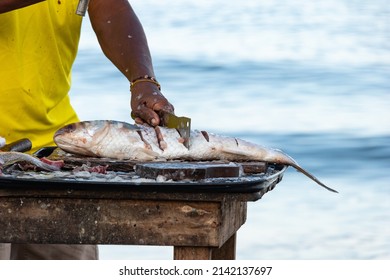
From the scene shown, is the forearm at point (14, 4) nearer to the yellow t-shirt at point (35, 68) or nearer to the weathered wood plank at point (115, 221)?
the yellow t-shirt at point (35, 68)

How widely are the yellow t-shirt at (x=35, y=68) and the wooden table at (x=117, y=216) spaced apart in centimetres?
82

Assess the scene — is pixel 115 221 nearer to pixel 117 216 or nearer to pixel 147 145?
pixel 117 216

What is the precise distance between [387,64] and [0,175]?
1072 cm

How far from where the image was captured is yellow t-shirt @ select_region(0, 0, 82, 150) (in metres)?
3.38

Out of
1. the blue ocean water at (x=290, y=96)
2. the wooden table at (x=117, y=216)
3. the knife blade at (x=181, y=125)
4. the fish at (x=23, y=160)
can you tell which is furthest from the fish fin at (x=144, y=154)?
the blue ocean water at (x=290, y=96)

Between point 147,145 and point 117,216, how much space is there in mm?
411

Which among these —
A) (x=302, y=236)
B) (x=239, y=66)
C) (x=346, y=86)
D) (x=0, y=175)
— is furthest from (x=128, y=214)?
(x=239, y=66)

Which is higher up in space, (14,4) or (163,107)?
(14,4)

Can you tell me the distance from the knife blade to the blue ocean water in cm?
256

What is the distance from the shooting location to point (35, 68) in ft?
11.2

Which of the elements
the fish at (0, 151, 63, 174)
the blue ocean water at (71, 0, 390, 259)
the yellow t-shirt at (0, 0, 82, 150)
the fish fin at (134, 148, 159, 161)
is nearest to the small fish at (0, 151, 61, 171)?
the fish at (0, 151, 63, 174)

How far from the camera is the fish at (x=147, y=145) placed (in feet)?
9.53

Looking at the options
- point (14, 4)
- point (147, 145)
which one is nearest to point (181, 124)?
point (147, 145)
